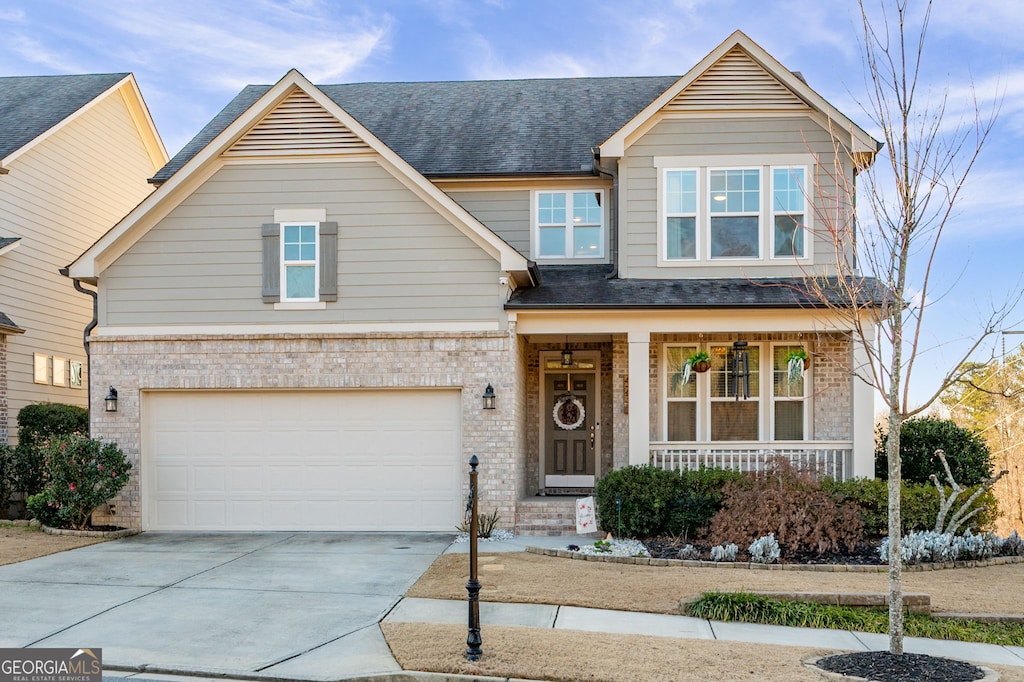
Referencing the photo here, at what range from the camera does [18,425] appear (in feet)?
55.9

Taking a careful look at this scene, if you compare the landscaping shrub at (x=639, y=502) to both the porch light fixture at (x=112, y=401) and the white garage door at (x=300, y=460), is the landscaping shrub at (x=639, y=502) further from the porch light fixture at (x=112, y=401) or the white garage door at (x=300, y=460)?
the porch light fixture at (x=112, y=401)

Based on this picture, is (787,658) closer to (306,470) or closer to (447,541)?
(447,541)

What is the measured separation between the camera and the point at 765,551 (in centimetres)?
1155

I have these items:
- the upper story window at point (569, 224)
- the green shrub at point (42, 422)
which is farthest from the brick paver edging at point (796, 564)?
the green shrub at point (42, 422)

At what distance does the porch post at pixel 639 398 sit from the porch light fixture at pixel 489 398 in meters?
2.11

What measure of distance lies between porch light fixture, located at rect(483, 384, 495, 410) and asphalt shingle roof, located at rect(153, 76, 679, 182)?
163 inches

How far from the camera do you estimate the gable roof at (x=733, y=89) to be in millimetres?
14719

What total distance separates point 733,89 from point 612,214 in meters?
2.77

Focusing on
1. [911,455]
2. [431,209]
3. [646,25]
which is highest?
[646,25]

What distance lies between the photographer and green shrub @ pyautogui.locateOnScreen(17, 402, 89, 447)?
1669 centimetres

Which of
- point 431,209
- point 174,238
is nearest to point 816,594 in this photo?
point 431,209

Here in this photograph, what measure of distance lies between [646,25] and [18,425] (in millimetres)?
14419

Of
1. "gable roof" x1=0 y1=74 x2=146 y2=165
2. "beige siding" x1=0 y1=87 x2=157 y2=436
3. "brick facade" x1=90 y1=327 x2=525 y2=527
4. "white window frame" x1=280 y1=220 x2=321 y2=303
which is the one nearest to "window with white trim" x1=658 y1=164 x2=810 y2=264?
"brick facade" x1=90 y1=327 x2=525 y2=527

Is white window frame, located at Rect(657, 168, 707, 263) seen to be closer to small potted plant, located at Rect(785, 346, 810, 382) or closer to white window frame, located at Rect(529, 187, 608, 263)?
white window frame, located at Rect(529, 187, 608, 263)
